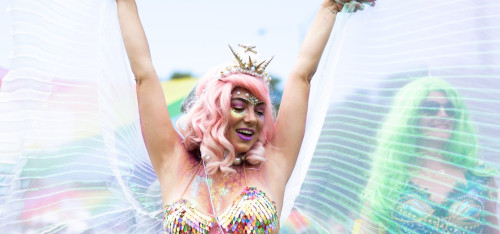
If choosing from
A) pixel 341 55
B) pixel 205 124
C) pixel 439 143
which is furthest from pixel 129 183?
pixel 439 143

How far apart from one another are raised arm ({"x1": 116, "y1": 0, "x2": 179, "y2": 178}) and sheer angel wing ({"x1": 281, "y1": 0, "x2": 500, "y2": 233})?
0.63 m

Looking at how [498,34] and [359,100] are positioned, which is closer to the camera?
[498,34]

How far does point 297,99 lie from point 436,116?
Result: 1.87ft

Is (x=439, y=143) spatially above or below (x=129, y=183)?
above

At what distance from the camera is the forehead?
6.06ft

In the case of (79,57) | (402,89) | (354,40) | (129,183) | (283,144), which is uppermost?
(354,40)

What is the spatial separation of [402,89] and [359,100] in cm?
22

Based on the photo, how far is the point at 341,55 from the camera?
224 cm

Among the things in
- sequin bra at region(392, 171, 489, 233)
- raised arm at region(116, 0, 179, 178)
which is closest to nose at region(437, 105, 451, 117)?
sequin bra at region(392, 171, 489, 233)

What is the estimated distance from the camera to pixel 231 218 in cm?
192

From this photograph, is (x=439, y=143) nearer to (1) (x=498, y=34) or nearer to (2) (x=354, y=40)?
(1) (x=498, y=34)

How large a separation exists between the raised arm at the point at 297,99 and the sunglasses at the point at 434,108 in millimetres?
491

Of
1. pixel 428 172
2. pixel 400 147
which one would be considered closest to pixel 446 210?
pixel 428 172

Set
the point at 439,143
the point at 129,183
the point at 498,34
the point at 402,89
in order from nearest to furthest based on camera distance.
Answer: the point at 498,34 → the point at 439,143 → the point at 402,89 → the point at 129,183
